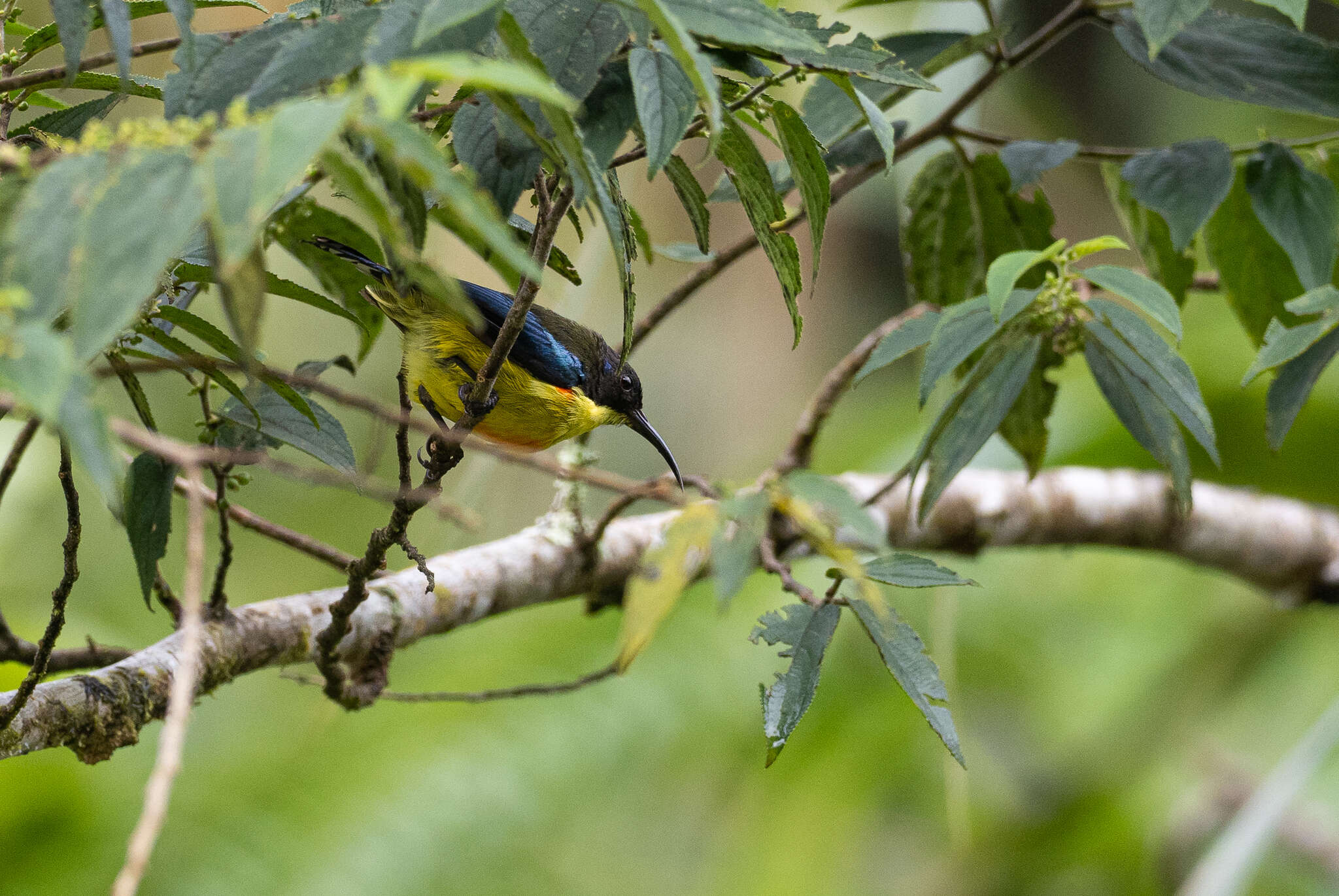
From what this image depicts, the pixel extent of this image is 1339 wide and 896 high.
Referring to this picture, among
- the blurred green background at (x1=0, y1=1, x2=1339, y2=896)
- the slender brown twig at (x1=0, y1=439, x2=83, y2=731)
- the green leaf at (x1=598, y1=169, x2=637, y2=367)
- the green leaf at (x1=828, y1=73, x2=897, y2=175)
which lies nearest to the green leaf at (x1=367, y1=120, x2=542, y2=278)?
the green leaf at (x1=598, y1=169, x2=637, y2=367)

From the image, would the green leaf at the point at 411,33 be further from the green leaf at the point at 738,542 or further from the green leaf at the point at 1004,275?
the green leaf at the point at 1004,275

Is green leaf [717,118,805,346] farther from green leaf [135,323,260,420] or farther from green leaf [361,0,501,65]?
green leaf [135,323,260,420]

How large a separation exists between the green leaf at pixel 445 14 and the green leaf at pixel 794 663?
29.2 inches

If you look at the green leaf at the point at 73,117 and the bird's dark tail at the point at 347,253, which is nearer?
the green leaf at the point at 73,117

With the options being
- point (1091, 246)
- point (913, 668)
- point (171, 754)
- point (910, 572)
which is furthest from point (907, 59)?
point (171, 754)

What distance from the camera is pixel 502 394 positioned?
2525 mm

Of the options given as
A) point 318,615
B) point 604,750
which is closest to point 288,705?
point 604,750

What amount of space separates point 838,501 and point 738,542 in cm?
9

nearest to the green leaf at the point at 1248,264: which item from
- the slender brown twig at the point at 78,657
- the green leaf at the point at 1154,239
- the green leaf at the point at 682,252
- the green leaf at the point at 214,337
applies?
the green leaf at the point at 1154,239

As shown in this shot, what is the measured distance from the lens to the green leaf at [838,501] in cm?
79

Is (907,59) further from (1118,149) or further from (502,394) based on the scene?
(502,394)

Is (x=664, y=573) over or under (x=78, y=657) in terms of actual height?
over

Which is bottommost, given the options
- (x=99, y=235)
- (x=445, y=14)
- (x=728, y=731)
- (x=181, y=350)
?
(x=728, y=731)

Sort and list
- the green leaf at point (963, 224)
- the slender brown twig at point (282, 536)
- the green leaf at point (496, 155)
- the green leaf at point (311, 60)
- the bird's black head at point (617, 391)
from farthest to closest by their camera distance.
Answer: the bird's black head at point (617, 391) → the green leaf at point (963, 224) → the slender brown twig at point (282, 536) → the green leaf at point (496, 155) → the green leaf at point (311, 60)
